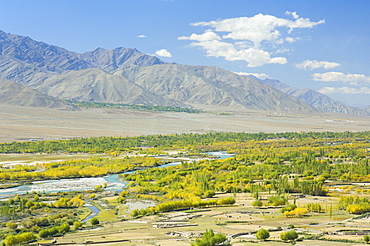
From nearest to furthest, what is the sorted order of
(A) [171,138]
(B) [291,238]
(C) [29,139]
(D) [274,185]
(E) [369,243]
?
(E) [369,243] → (B) [291,238] → (D) [274,185] → (C) [29,139] → (A) [171,138]

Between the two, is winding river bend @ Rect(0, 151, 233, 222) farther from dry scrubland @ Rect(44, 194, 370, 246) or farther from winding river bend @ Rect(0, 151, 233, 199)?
dry scrubland @ Rect(44, 194, 370, 246)

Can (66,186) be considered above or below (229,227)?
below

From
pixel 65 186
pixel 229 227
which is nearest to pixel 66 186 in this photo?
pixel 65 186

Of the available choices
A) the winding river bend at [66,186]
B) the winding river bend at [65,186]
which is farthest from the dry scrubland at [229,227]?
the winding river bend at [65,186]

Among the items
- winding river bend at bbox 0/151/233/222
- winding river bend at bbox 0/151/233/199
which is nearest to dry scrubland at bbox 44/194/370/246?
winding river bend at bbox 0/151/233/222

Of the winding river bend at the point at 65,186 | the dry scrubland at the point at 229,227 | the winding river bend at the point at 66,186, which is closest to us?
the dry scrubland at the point at 229,227

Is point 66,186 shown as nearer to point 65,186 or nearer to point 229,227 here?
point 65,186

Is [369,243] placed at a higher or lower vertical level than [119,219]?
higher

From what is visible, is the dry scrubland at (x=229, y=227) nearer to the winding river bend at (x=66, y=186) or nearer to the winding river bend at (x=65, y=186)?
the winding river bend at (x=66, y=186)

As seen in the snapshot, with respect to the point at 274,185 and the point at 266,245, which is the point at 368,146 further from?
the point at 266,245

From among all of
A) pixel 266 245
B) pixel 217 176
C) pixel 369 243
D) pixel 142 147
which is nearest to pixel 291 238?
pixel 266 245

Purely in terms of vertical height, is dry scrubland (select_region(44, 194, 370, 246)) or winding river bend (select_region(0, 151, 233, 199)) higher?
dry scrubland (select_region(44, 194, 370, 246))
